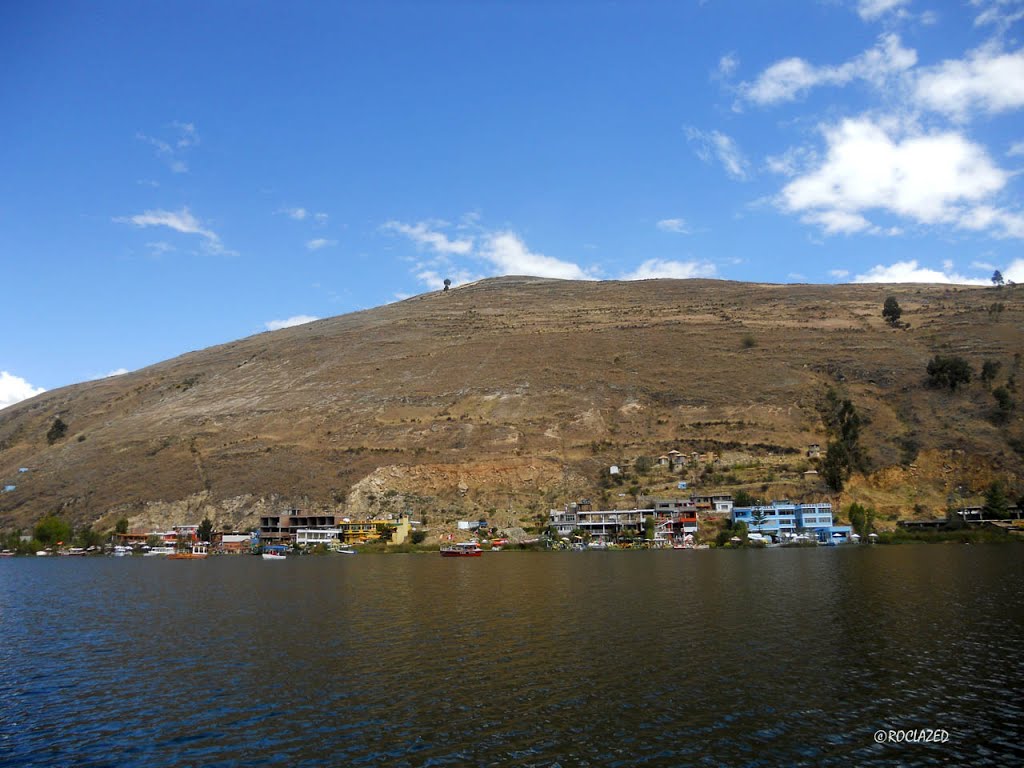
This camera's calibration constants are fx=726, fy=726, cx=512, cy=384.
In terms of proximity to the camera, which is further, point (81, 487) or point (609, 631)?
point (81, 487)

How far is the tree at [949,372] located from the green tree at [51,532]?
489 ft

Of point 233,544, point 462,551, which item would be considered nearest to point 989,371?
point 462,551

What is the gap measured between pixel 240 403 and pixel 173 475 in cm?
3390

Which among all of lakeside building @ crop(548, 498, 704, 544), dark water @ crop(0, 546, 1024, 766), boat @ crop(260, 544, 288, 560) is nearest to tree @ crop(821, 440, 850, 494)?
lakeside building @ crop(548, 498, 704, 544)

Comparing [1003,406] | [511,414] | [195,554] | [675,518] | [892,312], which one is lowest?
[195,554]

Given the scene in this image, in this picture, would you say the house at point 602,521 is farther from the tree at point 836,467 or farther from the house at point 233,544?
the house at point 233,544

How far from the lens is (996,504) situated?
94.5 m

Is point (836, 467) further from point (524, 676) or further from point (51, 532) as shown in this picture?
point (51, 532)

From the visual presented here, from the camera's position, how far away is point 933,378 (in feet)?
421

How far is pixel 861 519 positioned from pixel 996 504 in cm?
1660

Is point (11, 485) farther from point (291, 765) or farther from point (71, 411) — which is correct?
point (291, 765)

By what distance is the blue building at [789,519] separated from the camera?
Result: 98938 mm

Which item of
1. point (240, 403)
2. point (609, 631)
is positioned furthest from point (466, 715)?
point (240, 403)

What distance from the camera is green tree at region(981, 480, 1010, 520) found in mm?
94312
